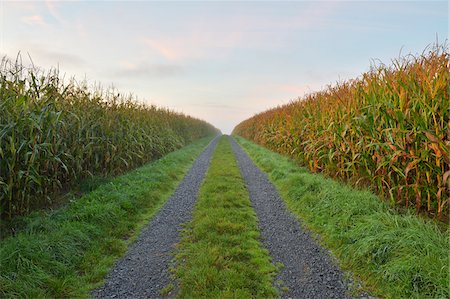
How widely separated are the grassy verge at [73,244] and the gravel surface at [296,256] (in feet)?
7.69

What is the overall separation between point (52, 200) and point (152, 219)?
2.19 m

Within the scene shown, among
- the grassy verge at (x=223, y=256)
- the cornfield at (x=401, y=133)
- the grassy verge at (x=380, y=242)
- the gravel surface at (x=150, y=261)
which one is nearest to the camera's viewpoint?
the grassy verge at (x=380, y=242)

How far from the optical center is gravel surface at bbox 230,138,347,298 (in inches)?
133

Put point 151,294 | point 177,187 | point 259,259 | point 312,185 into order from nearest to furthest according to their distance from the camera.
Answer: point 151,294 → point 259,259 → point 312,185 → point 177,187

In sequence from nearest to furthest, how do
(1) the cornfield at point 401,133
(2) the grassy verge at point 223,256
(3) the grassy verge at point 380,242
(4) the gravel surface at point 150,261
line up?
(3) the grassy verge at point 380,242, (2) the grassy verge at point 223,256, (4) the gravel surface at point 150,261, (1) the cornfield at point 401,133

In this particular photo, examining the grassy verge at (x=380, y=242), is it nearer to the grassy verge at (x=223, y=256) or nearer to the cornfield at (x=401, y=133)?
the cornfield at (x=401, y=133)

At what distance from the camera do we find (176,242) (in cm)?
475

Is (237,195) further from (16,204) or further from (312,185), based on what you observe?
(16,204)

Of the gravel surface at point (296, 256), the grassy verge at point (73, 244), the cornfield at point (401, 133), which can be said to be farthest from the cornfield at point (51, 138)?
the cornfield at point (401, 133)

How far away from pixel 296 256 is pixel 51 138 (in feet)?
16.5

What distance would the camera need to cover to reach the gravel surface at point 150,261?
11.4ft

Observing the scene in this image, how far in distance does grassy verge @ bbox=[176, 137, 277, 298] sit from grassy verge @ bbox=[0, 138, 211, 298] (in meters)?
1.10

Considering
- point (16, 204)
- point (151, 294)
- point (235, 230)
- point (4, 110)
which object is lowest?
point (151, 294)

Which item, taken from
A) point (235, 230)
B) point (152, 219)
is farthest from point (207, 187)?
point (235, 230)
